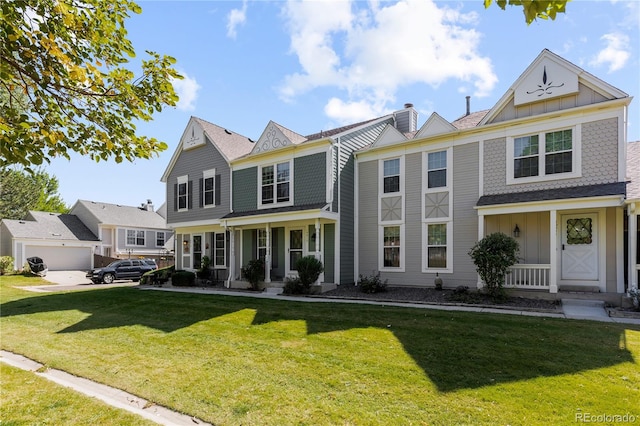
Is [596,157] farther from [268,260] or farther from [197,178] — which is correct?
[197,178]

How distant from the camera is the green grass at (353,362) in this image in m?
4.29

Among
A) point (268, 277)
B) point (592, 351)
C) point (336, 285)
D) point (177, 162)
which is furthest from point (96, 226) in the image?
point (592, 351)

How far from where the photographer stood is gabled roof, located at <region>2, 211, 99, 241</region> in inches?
1131

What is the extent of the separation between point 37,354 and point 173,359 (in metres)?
2.98

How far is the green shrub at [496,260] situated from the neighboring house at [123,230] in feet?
106

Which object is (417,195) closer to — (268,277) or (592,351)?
(268,277)

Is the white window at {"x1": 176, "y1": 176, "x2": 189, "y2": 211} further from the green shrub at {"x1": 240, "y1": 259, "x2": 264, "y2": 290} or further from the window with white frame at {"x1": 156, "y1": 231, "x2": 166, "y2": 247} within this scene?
the window with white frame at {"x1": 156, "y1": 231, "x2": 166, "y2": 247}

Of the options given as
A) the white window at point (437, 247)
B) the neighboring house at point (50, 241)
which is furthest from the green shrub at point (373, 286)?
the neighboring house at point (50, 241)

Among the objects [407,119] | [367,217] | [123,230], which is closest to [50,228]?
[123,230]

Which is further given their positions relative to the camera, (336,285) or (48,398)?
(336,285)

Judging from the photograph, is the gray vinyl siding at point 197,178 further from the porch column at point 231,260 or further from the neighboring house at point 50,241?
the neighboring house at point 50,241

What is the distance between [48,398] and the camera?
15.8 feet

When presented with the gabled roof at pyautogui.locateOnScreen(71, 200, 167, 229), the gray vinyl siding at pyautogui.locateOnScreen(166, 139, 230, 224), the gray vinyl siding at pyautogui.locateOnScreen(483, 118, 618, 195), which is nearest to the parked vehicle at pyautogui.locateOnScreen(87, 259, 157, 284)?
the gray vinyl siding at pyautogui.locateOnScreen(166, 139, 230, 224)

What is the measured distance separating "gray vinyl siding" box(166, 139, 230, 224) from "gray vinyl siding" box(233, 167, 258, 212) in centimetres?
57
